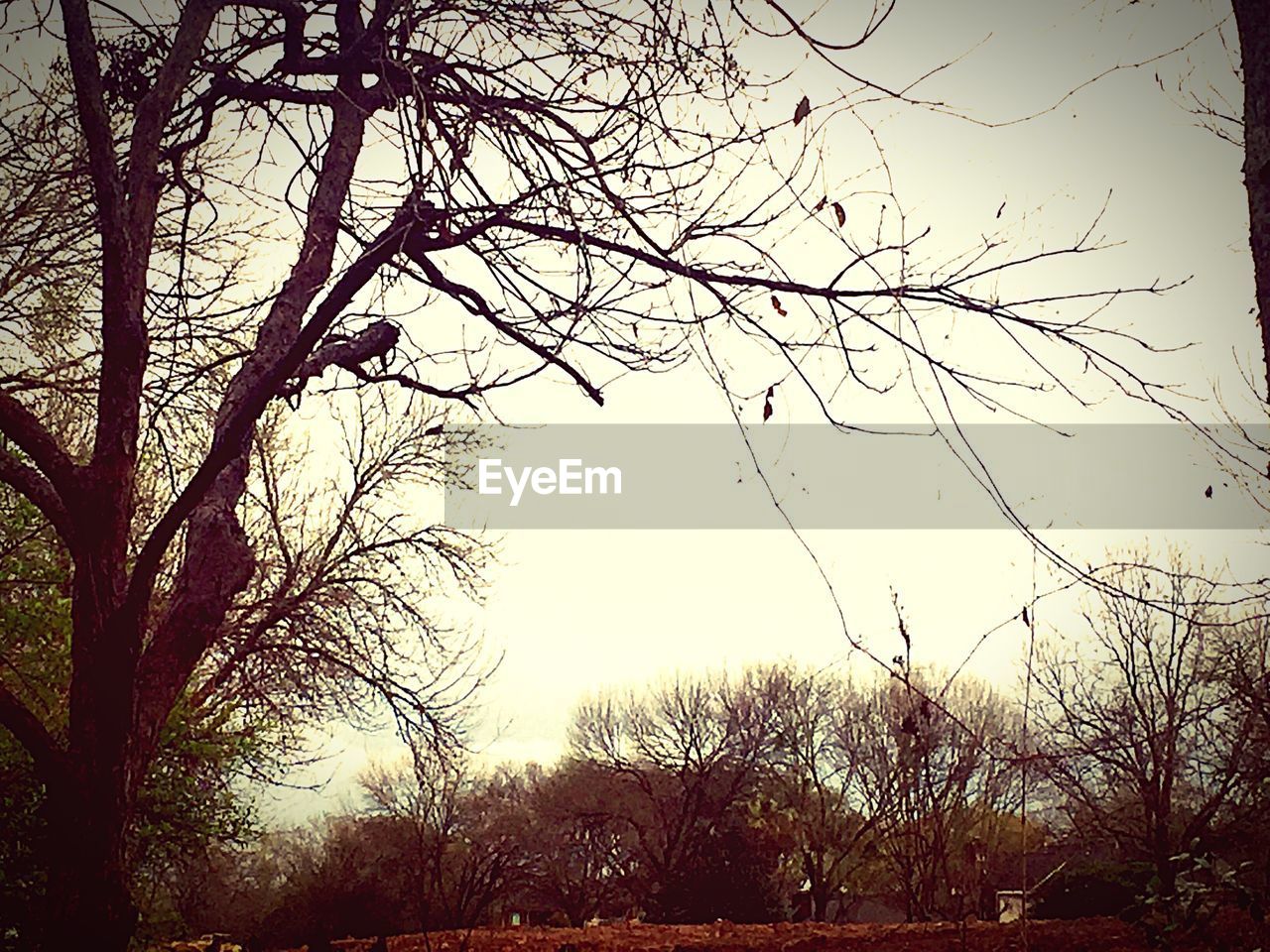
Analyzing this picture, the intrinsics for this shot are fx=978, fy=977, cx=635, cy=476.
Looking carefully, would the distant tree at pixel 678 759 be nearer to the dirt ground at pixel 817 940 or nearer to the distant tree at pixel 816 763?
the distant tree at pixel 816 763

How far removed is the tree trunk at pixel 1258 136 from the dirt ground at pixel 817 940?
529 cm

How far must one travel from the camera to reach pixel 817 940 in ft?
26.7

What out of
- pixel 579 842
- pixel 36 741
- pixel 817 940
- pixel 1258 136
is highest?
pixel 1258 136

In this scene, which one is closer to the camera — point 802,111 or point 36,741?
point 802,111

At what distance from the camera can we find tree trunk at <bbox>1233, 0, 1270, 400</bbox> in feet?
8.18

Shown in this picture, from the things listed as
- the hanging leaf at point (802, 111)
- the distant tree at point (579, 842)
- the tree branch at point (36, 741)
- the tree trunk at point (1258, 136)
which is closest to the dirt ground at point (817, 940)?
the tree branch at point (36, 741)

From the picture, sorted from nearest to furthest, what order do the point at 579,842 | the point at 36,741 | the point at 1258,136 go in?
the point at 1258,136 < the point at 36,741 < the point at 579,842

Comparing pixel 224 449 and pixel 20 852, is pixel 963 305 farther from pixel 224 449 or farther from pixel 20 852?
pixel 20 852

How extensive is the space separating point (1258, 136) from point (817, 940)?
733 cm

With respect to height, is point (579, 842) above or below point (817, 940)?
below

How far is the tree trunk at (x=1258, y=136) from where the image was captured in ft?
8.18

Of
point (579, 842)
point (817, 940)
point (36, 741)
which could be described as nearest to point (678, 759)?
point (579, 842)

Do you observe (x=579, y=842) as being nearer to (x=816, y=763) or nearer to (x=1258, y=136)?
(x=816, y=763)

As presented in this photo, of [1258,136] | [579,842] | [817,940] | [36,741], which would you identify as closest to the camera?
[1258,136]
